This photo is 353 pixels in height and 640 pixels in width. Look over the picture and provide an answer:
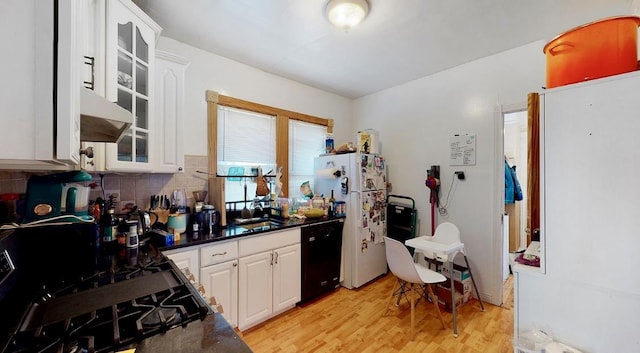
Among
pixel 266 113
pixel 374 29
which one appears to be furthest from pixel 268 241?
pixel 374 29

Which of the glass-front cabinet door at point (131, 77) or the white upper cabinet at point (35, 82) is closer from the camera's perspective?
the white upper cabinet at point (35, 82)

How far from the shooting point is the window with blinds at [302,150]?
3.15 meters

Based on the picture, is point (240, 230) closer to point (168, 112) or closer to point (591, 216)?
point (168, 112)

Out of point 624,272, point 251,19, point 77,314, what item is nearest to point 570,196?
point 624,272

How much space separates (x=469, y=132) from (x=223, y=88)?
2.59 meters

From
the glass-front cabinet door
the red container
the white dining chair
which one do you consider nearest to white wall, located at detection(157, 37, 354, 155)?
the glass-front cabinet door

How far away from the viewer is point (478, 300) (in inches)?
100

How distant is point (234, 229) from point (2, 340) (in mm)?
1449

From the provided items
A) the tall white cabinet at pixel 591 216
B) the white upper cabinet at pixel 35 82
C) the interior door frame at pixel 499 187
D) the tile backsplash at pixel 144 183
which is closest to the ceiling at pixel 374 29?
the interior door frame at pixel 499 187

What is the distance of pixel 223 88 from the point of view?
248 cm

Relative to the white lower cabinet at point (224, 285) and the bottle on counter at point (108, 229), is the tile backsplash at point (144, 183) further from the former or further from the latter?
the white lower cabinet at point (224, 285)

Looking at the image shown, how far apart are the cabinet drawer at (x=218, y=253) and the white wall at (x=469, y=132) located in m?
2.22

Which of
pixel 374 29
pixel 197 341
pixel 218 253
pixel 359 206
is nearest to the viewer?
pixel 197 341

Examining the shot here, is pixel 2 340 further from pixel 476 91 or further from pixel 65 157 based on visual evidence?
pixel 476 91
